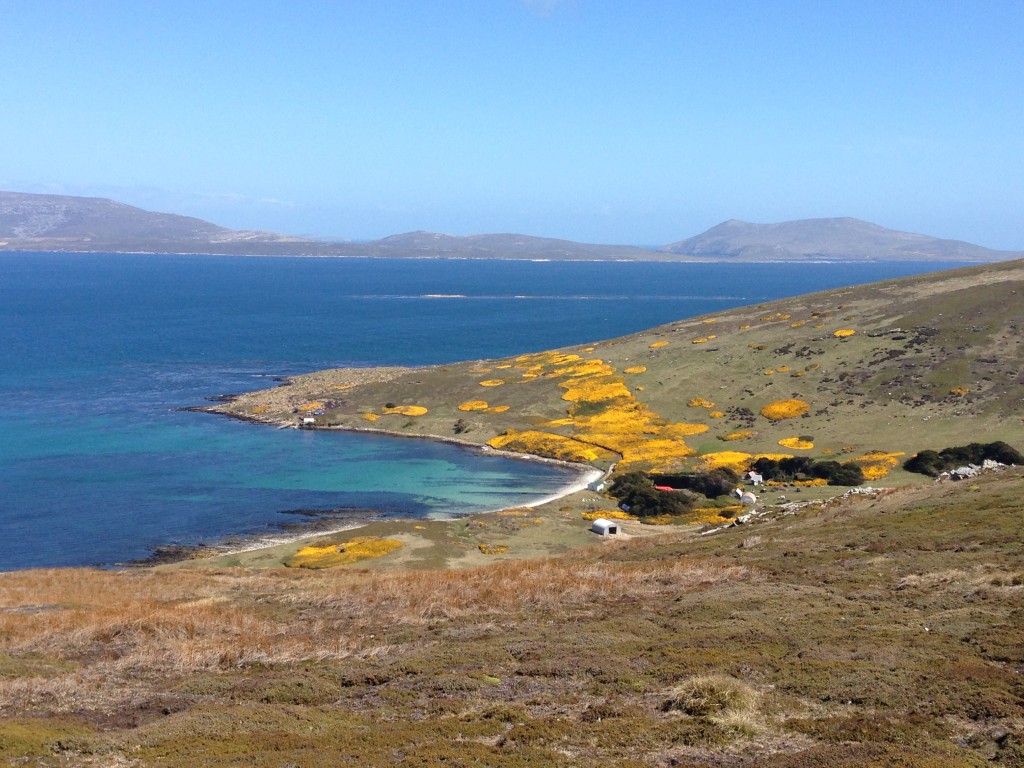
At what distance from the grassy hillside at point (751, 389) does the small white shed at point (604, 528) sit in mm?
16670

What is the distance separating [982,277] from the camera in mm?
102938

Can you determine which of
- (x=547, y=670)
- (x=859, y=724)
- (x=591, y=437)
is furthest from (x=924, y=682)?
(x=591, y=437)

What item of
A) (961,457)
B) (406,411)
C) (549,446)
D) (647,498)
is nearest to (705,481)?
(647,498)

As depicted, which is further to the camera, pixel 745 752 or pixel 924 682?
pixel 924 682

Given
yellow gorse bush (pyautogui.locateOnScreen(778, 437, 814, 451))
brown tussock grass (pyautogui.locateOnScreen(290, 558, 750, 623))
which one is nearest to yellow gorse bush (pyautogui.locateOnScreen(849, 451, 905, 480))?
yellow gorse bush (pyautogui.locateOnScreen(778, 437, 814, 451))

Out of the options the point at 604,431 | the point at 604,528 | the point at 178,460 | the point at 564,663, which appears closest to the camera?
the point at 564,663

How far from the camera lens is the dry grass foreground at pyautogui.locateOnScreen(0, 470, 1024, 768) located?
17547 mm

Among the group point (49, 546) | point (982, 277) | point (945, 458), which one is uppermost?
point (982, 277)

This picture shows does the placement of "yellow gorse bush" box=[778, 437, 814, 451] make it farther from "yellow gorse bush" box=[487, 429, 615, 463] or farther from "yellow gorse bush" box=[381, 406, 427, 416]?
"yellow gorse bush" box=[381, 406, 427, 416]

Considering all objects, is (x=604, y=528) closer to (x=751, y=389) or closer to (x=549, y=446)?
(x=549, y=446)

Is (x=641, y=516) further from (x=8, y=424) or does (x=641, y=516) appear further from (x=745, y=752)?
(x=8, y=424)

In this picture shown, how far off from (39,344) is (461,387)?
80479 millimetres

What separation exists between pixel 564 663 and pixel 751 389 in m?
65.4

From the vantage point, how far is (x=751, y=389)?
275 feet
